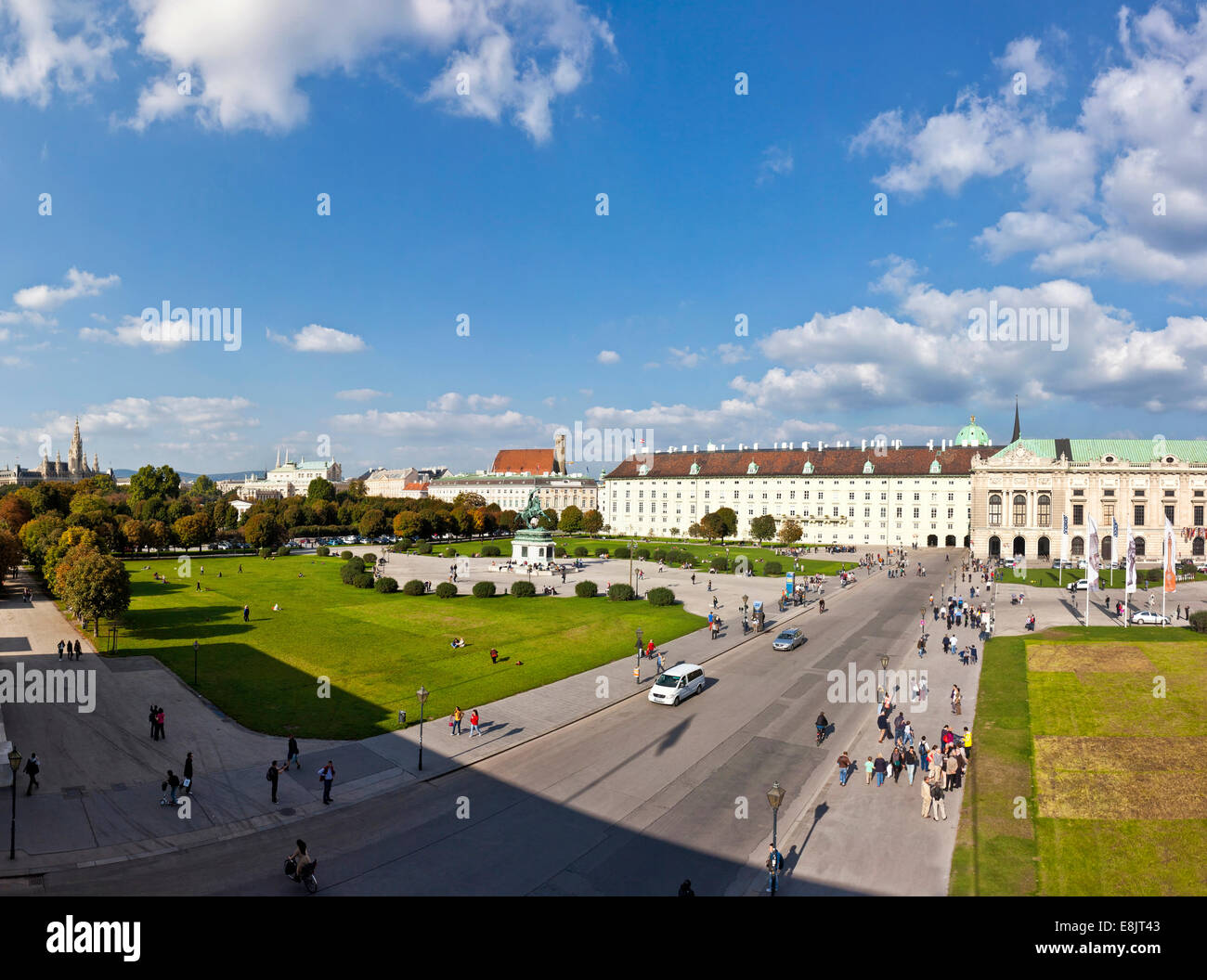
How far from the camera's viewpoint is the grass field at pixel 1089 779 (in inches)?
589

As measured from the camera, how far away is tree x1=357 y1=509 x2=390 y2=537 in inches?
4370

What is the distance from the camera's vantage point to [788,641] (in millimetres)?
37438

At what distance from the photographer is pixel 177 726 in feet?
81.2

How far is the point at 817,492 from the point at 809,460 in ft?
23.3

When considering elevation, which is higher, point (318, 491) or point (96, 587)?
point (318, 491)

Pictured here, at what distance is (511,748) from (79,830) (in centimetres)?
1204

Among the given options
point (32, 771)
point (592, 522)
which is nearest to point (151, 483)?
point (592, 522)

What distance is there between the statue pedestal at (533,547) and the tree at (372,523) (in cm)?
4687

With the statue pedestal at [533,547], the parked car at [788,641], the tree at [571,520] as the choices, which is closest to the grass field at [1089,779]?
the parked car at [788,641]

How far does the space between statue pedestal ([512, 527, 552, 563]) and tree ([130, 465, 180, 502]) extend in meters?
85.7

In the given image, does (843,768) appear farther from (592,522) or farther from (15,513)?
(592,522)

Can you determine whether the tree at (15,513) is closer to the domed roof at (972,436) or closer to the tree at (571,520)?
the tree at (571,520)
